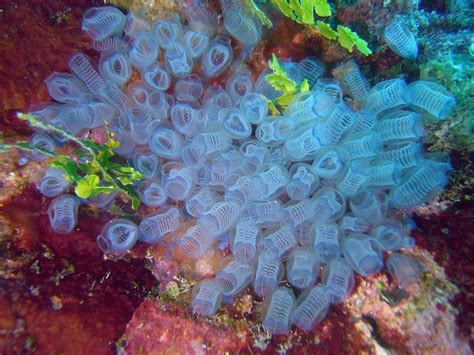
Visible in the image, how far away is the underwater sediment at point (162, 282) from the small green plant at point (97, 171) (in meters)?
0.36

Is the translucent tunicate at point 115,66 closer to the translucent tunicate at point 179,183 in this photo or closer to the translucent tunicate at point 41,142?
the translucent tunicate at point 41,142

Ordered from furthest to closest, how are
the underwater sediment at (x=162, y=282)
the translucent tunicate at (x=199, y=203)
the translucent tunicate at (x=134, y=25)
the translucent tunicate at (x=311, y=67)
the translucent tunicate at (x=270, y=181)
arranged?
the translucent tunicate at (x=311, y=67) < the translucent tunicate at (x=134, y=25) < the translucent tunicate at (x=199, y=203) < the translucent tunicate at (x=270, y=181) < the underwater sediment at (x=162, y=282)

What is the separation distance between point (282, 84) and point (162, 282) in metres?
2.13

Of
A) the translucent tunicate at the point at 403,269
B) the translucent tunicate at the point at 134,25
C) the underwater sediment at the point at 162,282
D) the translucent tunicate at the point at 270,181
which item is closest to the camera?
the underwater sediment at the point at 162,282

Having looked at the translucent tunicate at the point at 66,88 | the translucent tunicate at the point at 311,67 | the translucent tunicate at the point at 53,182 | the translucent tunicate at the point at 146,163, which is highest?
the translucent tunicate at the point at 311,67

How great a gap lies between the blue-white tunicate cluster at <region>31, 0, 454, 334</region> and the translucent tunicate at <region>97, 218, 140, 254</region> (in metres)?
0.01

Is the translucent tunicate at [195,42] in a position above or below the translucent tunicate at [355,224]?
above

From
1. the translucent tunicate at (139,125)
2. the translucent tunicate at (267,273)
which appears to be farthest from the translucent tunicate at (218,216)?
the translucent tunicate at (139,125)

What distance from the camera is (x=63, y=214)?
2.97 m

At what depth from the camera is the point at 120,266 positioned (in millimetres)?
3105

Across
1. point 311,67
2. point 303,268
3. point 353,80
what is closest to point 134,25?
point 311,67

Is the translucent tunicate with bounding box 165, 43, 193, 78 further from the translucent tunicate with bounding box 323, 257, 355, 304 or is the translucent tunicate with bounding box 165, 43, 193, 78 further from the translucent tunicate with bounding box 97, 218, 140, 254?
the translucent tunicate with bounding box 323, 257, 355, 304

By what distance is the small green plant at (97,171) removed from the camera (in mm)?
2793

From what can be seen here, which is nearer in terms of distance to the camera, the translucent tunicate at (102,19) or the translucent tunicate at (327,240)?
the translucent tunicate at (327,240)
